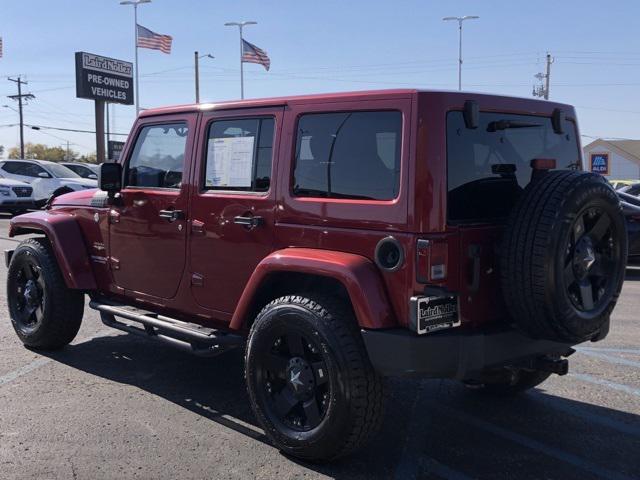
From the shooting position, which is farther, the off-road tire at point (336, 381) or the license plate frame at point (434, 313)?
the off-road tire at point (336, 381)

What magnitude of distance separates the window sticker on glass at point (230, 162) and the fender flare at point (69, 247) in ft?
5.47

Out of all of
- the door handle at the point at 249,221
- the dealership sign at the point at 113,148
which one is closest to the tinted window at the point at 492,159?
the door handle at the point at 249,221

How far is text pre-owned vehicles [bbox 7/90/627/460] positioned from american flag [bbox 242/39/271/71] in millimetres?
32277

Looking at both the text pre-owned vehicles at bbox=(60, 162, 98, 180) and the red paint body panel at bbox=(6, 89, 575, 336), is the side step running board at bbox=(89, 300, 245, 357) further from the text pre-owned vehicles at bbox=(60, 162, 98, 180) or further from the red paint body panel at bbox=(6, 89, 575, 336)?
the text pre-owned vehicles at bbox=(60, 162, 98, 180)

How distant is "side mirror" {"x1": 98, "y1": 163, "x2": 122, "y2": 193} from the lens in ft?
15.8

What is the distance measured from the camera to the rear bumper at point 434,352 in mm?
3102

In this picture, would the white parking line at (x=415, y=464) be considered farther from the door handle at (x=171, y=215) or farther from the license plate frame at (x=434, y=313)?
the door handle at (x=171, y=215)

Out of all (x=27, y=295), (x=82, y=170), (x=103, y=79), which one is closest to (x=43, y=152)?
(x=103, y=79)

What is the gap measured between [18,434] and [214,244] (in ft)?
5.35

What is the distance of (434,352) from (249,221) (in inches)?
55.4

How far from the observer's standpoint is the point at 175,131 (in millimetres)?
4621

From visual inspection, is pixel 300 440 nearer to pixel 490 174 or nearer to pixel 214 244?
pixel 214 244

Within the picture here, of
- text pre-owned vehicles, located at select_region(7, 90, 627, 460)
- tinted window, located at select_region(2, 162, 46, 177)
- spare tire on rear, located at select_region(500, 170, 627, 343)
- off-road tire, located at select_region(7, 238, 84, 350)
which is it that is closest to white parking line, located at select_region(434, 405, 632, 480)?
text pre-owned vehicles, located at select_region(7, 90, 627, 460)

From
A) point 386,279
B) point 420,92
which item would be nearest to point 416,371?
point 386,279
